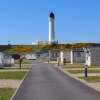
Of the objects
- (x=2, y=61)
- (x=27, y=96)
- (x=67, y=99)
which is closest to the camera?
(x=67, y=99)

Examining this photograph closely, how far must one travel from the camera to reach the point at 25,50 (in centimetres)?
16412

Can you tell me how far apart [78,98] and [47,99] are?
1.48m

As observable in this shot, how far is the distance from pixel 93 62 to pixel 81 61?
1877cm

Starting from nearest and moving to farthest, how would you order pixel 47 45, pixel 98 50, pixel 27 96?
pixel 27 96
pixel 98 50
pixel 47 45

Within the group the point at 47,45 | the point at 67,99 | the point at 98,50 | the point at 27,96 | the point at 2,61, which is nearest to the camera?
the point at 67,99

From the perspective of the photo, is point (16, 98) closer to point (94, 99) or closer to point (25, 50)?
point (94, 99)

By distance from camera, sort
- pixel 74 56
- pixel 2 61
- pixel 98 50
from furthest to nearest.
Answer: pixel 74 56, pixel 98 50, pixel 2 61

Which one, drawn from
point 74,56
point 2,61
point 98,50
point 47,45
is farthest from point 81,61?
point 47,45

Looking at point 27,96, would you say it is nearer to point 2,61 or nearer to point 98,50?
point 2,61

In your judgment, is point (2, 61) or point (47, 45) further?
point (47, 45)

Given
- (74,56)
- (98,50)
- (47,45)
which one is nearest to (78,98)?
(98,50)

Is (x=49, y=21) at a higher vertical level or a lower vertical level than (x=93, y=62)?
higher

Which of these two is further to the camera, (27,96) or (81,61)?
(81,61)

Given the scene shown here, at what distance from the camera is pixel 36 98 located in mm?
21844
